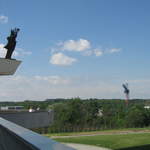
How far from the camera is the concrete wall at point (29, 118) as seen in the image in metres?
16.5

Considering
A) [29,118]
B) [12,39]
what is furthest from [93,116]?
[29,118]

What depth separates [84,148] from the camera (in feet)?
65.0

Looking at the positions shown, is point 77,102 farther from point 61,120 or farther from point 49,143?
point 49,143

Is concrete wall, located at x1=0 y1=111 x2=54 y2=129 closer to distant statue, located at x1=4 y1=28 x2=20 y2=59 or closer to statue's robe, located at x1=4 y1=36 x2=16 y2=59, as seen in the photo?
statue's robe, located at x1=4 y1=36 x2=16 y2=59

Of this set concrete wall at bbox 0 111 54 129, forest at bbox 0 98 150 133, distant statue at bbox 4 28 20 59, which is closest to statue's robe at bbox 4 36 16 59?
distant statue at bbox 4 28 20 59

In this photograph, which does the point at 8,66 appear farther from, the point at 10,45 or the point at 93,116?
the point at 93,116

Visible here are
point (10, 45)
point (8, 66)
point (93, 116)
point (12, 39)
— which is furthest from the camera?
point (93, 116)

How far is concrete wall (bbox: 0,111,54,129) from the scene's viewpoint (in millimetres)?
16469

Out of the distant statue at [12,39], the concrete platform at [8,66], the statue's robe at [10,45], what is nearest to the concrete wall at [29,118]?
the concrete platform at [8,66]

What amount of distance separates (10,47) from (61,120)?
55.9 metres

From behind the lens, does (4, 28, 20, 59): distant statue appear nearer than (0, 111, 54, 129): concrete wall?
No

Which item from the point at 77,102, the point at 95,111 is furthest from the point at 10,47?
the point at 95,111

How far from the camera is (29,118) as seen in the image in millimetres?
17156

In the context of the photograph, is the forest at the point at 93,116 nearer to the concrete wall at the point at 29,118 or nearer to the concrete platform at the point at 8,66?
the concrete wall at the point at 29,118
